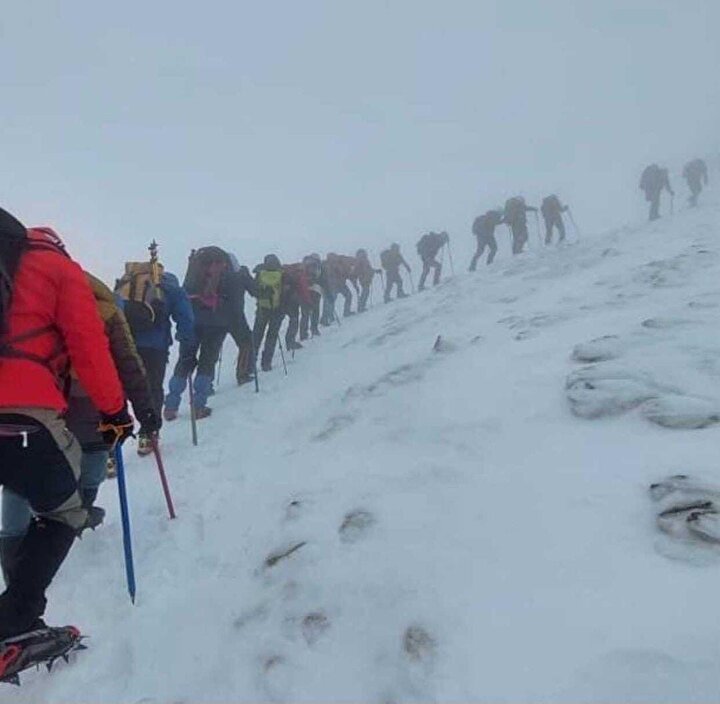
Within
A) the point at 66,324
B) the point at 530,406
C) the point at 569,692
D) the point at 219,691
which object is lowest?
the point at 219,691

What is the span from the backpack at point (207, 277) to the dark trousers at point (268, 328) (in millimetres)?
3077

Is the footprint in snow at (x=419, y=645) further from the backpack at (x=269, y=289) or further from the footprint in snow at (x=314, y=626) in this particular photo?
the backpack at (x=269, y=289)

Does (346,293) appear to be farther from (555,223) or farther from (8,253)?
(8,253)

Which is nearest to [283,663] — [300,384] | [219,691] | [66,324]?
[219,691]

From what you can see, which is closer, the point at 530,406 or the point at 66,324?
the point at 66,324

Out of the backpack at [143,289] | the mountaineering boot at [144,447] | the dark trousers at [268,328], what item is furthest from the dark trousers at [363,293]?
the backpack at [143,289]

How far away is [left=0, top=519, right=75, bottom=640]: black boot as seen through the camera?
3.21 metres

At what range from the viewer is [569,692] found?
8.27 ft

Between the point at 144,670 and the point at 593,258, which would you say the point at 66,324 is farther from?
the point at 593,258

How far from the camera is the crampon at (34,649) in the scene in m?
3.15

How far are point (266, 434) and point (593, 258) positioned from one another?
12.1m

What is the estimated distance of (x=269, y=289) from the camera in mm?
12633

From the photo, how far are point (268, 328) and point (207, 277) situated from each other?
3.71m

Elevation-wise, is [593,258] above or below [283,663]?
above
